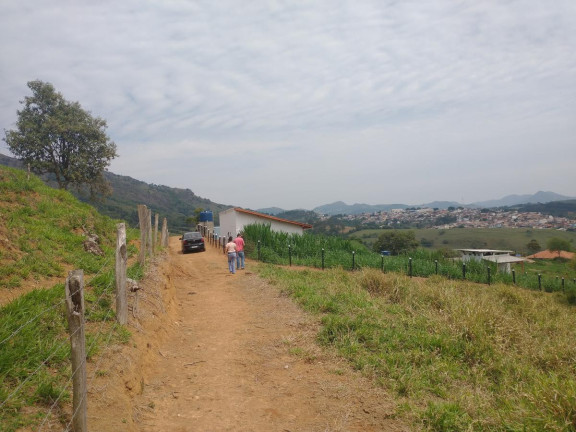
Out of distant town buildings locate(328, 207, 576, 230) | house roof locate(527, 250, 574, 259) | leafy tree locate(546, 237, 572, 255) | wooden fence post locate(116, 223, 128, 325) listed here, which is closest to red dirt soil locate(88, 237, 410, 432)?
wooden fence post locate(116, 223, 128, 325)

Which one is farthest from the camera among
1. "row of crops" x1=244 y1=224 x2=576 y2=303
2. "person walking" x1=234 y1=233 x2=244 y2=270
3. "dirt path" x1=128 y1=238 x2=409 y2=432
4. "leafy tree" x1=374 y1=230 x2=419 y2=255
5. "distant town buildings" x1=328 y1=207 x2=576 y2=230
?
"distant town buildings" x1=328 y1=207 x2=576 y2=230

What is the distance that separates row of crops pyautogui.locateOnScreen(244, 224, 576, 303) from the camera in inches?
867

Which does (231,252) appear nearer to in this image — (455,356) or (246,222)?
(455,356)

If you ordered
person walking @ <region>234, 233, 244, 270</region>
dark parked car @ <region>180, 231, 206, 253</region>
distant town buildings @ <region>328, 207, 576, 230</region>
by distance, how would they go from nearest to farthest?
person walking @ <region>234, 233, 244, 270</region>, dark parked car @ <region>180, 231, 206, 253</region>, distant town buildings @ <region>328, 207, 576, 230</region>

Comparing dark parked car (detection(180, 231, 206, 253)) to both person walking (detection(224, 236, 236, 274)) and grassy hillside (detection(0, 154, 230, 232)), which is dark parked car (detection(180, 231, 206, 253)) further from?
grassy hillside (detection(0, 154, 230, 232))

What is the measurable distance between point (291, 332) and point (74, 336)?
4.85 meters

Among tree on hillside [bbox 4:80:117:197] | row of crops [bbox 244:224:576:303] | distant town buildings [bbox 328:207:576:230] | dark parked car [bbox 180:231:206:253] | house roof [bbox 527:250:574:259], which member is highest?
tree on hillside [bbox 4:80:117:197]

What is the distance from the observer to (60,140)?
97.3 ft

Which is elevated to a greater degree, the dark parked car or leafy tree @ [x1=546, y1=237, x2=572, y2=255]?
the dark parked car

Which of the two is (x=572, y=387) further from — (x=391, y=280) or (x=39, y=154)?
(x=39, y=154)

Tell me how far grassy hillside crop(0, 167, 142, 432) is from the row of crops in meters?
10.6

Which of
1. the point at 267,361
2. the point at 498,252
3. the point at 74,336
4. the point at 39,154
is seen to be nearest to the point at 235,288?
the point at 267,361

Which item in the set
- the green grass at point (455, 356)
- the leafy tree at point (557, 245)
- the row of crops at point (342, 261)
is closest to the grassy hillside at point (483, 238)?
the leafy tree at point (557, 245)

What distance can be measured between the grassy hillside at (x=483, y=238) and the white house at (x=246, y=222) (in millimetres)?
59931
